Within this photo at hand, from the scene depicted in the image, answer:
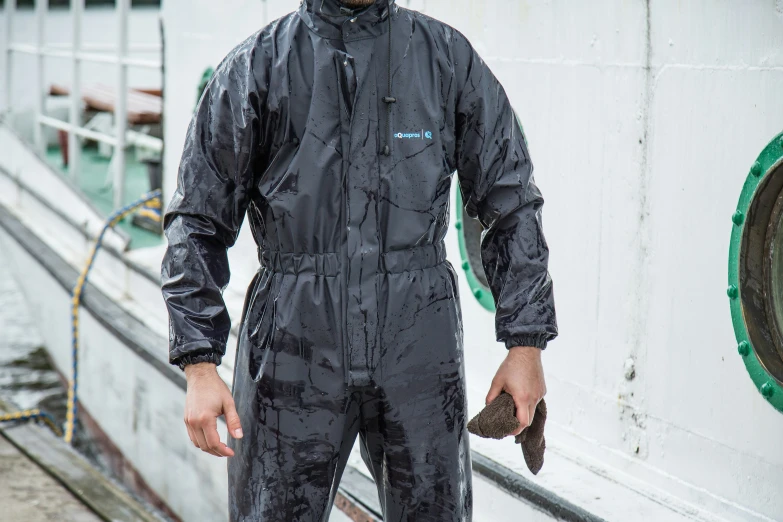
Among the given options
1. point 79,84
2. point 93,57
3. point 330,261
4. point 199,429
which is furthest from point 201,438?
point 79,84

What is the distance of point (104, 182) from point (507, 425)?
6.77 meters

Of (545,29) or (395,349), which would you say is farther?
(545,29)

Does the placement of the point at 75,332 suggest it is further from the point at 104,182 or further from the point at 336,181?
the point at 336,181

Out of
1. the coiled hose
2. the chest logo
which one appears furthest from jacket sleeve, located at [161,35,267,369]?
the coiled hose

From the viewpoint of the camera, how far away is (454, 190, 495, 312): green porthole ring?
319 cm

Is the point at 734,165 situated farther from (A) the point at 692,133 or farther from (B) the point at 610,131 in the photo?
(B) the point at 610,131

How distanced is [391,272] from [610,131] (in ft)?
2.99

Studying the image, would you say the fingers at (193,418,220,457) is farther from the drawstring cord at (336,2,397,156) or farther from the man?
the drawstring cord at (336,2,397,156)

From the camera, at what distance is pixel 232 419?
1948 mm

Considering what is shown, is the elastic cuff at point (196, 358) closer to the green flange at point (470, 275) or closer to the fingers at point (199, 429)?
the fingers at point (199, 429)

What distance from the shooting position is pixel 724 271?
90.6 inches

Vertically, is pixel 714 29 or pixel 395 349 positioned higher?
pixel 714 29

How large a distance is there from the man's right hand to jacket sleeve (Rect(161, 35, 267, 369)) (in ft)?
0.10

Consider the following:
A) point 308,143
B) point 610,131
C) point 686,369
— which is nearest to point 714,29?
point 610,131
